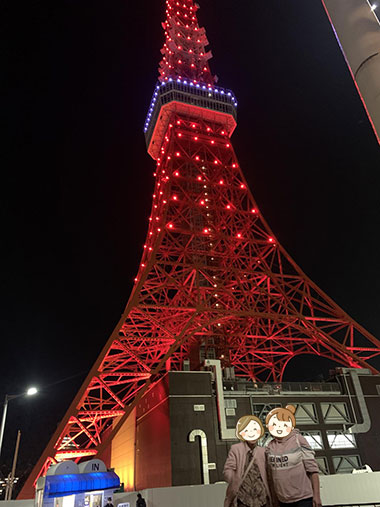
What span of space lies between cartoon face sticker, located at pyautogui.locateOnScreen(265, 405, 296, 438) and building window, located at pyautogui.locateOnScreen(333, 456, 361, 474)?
21.8m

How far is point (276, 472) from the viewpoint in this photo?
11.7 feet

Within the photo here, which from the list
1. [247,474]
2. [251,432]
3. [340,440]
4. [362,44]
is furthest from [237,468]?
[340,440]

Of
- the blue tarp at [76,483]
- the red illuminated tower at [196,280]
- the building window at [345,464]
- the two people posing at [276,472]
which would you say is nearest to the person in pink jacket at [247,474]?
the two people posing at [276,472]

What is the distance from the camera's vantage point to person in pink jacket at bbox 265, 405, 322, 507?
11.3ft

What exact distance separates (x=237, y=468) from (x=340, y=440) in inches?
893

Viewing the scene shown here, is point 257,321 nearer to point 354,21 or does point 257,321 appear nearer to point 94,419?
point 94,419

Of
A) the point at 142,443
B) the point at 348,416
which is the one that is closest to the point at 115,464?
the point at 142,443

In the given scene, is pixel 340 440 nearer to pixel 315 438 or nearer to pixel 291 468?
pixel 315 438

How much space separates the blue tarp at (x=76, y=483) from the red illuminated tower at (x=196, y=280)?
5.41 meters

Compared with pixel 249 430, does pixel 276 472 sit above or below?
below

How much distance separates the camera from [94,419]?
Result: 22.2 metres

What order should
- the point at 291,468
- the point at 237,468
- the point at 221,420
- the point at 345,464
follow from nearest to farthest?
the point at 291,468 < the point at 237,468 < the point at 221,420 < the point at 345,464

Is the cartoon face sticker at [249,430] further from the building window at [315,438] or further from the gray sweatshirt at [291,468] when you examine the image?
the building window at [315,438]

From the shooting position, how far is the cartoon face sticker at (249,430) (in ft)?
12.8
